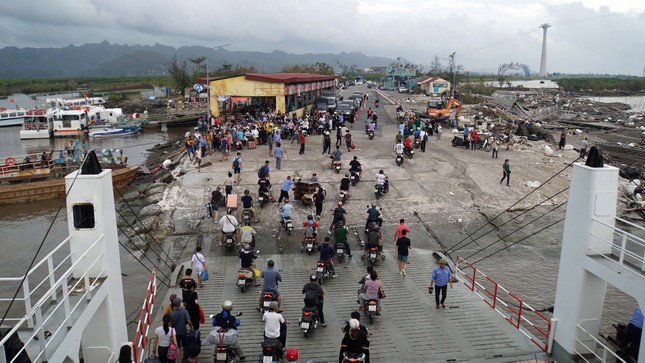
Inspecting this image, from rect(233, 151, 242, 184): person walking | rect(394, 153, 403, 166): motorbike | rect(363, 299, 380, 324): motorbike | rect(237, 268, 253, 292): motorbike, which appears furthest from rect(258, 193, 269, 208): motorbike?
rect(363, 299, 380, 324): motorbike

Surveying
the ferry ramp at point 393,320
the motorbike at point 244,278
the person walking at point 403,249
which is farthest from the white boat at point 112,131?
the person walking at point 403,249

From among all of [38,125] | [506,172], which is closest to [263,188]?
[506,172]

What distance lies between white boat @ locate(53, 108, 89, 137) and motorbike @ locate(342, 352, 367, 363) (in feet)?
165

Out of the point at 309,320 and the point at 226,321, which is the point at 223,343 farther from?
the point at 309,320

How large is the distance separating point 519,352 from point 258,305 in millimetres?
5873

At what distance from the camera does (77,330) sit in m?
7.29

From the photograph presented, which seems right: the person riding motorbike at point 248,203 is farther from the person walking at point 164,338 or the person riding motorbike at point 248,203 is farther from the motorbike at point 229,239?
the person walking at point 164,338

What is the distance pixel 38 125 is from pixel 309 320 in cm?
4986

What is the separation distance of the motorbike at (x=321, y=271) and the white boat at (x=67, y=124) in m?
46.2

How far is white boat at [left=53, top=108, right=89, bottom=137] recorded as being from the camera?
166ft

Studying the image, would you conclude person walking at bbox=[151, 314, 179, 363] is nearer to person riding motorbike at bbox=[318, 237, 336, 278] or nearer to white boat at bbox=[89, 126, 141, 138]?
person riding motorbike at bbox=[318, 237, 336, 278]

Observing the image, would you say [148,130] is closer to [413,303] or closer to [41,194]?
[41,194]

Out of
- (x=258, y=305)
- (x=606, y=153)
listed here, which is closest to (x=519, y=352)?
(x=258, y=305)

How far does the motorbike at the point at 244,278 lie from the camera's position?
1230 centimetres
